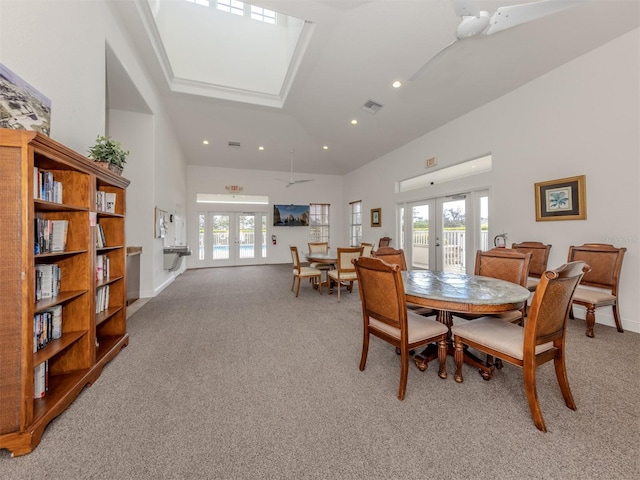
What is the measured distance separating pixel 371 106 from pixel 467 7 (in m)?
3.27

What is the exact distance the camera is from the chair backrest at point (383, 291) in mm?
1669

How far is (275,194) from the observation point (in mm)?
9016

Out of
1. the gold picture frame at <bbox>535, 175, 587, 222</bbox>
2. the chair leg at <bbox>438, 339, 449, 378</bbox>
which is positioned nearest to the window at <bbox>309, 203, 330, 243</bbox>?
the gold picture frame at <bbox>535, 175, 587, 222</bbox>

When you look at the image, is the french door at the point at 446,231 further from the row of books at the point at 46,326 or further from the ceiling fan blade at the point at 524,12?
the row of books at the point at 46,326

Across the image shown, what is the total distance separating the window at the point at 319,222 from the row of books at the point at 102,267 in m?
7.31

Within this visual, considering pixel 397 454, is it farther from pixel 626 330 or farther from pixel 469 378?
pixel 626 330

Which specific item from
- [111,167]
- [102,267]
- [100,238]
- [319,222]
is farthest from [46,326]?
[319,222]

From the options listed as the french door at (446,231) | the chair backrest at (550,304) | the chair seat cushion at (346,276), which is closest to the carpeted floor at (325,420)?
the chair backrest at (550,304)

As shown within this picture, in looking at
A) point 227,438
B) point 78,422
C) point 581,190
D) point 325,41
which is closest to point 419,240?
point 581,190

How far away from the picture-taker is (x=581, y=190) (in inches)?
126

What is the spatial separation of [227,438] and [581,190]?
4.60 m

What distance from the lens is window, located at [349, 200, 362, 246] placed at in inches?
344

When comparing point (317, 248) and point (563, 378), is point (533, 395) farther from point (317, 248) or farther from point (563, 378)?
point (317, 248)

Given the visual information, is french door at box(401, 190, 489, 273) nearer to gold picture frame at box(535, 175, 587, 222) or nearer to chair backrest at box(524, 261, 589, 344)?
gold picture frame at box(535, 175, 587, 222)
